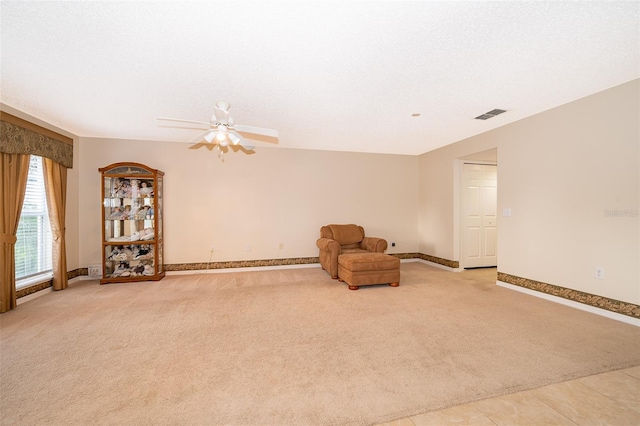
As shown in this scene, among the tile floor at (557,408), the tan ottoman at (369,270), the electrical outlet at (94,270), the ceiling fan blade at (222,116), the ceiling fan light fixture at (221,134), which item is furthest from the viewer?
the electrical outlet at (94,270)

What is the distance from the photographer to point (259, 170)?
5691 mm

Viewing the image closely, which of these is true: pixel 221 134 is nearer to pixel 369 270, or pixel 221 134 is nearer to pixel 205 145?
pixel 205 145

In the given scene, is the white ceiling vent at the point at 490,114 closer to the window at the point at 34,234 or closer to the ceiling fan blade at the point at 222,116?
the ceiling fan blade at the point at 222,116

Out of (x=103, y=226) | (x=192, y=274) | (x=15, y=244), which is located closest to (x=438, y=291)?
(x=192, y=274)

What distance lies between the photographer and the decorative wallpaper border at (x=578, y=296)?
9.91 ft

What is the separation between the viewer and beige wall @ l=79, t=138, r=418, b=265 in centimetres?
514

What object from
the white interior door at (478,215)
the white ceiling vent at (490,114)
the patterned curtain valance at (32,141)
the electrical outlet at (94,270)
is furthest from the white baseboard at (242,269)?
the white ceiling vent at (490,114)

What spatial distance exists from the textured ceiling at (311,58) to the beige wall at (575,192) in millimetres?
310

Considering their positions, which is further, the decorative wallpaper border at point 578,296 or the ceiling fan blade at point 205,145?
the ceiling fan blade at point 205,145

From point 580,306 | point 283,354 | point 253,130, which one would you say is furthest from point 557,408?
point 253,130

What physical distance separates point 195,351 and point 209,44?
2589 mm

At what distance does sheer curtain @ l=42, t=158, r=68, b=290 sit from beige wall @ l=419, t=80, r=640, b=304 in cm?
693

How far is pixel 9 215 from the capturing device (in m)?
3.46

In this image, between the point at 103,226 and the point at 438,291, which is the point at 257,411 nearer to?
the point at 438,291
